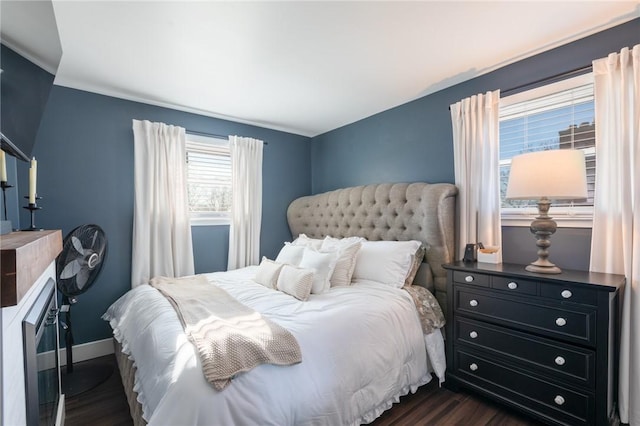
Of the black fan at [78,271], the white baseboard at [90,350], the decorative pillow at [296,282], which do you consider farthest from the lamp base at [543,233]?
the white baseboard at [90,350]

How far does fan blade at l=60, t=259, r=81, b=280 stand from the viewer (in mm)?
2109

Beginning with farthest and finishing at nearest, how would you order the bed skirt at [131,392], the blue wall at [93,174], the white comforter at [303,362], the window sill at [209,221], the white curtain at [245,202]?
the white curtain at [245,202]
the window sill at [209,221]
the blue wall at [93,174]
the bed skirt at [131,392]
the white comforter at [303,362]

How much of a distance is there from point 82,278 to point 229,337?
1.59 m

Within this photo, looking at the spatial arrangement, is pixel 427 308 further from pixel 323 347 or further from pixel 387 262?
pixel 323 347

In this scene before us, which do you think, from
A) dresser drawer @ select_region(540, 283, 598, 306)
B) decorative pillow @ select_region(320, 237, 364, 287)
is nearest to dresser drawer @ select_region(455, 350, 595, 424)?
dresser drawer @ select_region(540, 283, 598, 306)

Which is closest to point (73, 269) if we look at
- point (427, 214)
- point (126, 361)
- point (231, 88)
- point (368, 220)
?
point (126, 361)

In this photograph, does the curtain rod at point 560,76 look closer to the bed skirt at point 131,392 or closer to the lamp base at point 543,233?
the lamp base at point 543,233

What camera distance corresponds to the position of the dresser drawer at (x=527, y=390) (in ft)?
5.12

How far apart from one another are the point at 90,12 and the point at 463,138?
2665 mm

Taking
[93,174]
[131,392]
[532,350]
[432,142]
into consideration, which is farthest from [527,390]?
[93,174]

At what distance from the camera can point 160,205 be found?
2914 millimetres

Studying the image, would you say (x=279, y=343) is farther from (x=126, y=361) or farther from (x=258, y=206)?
(x=258, y=206)

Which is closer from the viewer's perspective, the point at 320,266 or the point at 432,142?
the point at 320,266

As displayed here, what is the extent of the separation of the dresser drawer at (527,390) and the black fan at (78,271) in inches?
108
